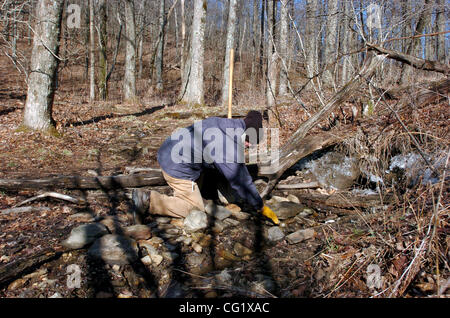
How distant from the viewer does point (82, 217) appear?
12.5 feet

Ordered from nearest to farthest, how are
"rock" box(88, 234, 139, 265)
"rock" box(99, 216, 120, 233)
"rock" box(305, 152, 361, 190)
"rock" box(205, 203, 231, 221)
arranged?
"rock" box(88, 234, 139, 265) → "rock" box(99, 216, 120, 233) → "rock" box(205, 203, 231, 221) → "rock" box(305, 152, 361, 190)

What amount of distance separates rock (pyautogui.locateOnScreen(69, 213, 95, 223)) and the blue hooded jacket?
3.62ft

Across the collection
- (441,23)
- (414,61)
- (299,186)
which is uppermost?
(441,23)

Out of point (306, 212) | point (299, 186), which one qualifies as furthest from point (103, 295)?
point (299, 186)

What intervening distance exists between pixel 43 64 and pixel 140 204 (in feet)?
16.0

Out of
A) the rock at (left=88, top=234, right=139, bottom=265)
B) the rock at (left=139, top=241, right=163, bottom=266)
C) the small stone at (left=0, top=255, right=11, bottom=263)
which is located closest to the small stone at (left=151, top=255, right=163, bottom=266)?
the rock at (left=139, top=241, right=163, bottom=266)

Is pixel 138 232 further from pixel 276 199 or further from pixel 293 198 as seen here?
pixel 293 198

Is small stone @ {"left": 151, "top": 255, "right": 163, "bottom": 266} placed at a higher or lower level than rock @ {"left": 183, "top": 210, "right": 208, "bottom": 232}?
lower

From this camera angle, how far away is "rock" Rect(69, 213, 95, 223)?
3.77 metres

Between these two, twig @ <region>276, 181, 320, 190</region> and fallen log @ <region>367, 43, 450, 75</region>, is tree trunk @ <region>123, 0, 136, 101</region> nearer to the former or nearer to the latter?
twig @ <region>276, 181, 320, 190</region>

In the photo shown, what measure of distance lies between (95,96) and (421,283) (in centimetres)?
1439

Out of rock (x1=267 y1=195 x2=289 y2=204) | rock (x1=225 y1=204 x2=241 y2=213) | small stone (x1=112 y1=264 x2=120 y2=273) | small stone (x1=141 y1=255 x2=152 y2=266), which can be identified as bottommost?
small stone (x1=141 y1=255 x2=152 y2=266)
